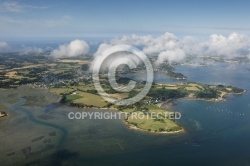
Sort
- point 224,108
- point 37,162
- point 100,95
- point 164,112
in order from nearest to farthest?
point 37,162 < point 164,112 < point 224,108 < point 100,95

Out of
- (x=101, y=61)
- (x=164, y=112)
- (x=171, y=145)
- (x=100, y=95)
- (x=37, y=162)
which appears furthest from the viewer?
(x=101, y=61)

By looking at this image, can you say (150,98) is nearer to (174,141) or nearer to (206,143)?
(174,141)

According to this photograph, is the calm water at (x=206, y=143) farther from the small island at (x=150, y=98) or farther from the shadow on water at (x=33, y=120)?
the shadow on water at (x=33, y=120)

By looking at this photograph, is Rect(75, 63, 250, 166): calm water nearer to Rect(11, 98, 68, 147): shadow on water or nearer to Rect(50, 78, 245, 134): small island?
Rect(50, 78, 245, 134): small island

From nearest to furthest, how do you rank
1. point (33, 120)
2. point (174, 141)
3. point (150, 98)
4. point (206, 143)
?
point (206, 143) < point (174, 141) < point (33, 120) < point (150, 98)

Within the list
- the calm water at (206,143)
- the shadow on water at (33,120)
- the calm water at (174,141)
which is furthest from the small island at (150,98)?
the shadow on water at (33,120)

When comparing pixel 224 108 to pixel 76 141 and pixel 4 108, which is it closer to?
pixel 76 141

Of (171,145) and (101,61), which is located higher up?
(101,61)

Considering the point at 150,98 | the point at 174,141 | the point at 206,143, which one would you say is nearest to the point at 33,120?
the point at 174,141

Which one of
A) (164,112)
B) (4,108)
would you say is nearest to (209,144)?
(164,112)

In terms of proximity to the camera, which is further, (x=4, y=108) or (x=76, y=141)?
(x=4, y=108)

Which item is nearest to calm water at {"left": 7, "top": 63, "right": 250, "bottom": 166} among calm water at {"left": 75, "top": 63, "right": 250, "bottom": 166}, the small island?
calm water at {"left": 75, "top": 63, "right": 250, "bottom": 166}
